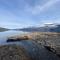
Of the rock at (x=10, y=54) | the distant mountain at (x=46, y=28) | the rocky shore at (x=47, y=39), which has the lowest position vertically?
the rock at (x=10, y=54)

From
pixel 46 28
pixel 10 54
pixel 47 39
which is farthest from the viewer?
pixel 47 39

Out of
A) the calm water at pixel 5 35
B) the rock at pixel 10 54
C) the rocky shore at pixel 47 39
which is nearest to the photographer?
the rock at pixel 10 54

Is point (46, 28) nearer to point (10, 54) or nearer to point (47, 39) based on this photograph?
point (47, 39)

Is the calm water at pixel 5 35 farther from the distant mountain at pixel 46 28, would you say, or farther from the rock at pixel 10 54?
the distant mountain at pixel 46 28

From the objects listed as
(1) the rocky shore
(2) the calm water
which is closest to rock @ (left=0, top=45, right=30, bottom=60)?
(2) the calm water

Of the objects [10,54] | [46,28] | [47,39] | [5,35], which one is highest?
[46,28]

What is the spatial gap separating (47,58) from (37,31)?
3.70 feet

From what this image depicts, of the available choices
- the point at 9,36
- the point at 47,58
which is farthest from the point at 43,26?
the point at 9,36

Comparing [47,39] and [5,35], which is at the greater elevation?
[5,35]

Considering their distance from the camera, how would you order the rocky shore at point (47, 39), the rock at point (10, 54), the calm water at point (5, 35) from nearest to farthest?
the rock at point (10, 54) < the calm water at point (5, 35) < the rocky shore at point (47, 39)

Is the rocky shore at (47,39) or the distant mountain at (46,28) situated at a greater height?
the distant mountain at (46,28)

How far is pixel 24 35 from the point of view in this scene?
4.05 meters

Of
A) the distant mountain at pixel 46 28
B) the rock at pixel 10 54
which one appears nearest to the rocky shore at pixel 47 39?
the distant mountain at pixel 46 28

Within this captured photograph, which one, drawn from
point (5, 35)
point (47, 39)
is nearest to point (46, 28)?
point (47, 39)
